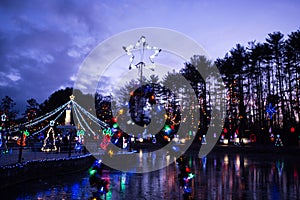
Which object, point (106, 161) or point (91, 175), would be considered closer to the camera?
point (91, 175)

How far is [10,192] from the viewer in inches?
427

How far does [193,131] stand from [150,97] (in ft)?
151

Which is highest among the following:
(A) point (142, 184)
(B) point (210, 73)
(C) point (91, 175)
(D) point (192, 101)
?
(B) point (210, 73)

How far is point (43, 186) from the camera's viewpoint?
12398 mm

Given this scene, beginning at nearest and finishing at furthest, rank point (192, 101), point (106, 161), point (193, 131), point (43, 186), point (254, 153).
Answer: point (43, 186)
point (106, 161)
point (254, 153)
point (193, 131)
point (192, 101)

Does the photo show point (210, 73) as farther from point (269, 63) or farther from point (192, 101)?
point (269, 63)

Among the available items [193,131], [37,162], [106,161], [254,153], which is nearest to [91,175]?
[37,162]

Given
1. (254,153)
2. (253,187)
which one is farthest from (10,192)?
(254,153)

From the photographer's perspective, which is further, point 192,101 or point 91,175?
point 192,101

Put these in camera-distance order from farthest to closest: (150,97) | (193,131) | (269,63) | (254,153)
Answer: (193,131)
(269,63)
(254,153)
(150,97)

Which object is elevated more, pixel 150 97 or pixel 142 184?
pixel 150 97

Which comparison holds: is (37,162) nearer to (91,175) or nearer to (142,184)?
(142,184)

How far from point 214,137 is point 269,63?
15.7m

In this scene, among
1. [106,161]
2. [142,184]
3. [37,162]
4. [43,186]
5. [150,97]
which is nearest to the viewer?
[150,97]
